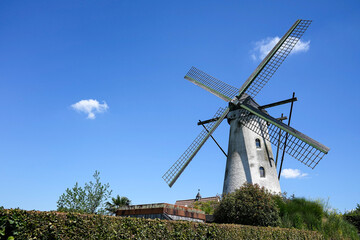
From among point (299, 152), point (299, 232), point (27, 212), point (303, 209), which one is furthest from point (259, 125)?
point (27, 212)

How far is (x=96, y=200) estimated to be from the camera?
15.2 m

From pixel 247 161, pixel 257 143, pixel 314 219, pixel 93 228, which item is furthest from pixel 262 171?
pixel 93 228

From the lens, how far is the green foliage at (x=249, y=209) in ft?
42.7

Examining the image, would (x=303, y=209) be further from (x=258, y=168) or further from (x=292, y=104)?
(x=292, y=104)

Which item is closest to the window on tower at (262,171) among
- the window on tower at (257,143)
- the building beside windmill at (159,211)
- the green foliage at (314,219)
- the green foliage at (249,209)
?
the window on tower at (257,143)

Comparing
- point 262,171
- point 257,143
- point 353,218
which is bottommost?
point 353,218

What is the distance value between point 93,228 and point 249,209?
930 cm

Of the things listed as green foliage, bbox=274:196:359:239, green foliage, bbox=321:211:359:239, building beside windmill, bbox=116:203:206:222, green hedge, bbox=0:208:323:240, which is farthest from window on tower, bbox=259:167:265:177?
green hedge, bbox=0:208:323:240

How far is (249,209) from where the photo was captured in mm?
13062

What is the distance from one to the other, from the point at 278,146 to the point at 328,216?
4.88m

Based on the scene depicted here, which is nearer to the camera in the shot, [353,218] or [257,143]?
[257,143]

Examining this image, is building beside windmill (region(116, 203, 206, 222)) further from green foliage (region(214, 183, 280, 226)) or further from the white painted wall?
the white painted wall

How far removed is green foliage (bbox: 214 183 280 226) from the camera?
13.0 m

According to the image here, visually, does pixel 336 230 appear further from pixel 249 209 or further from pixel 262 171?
pixel 249 209
